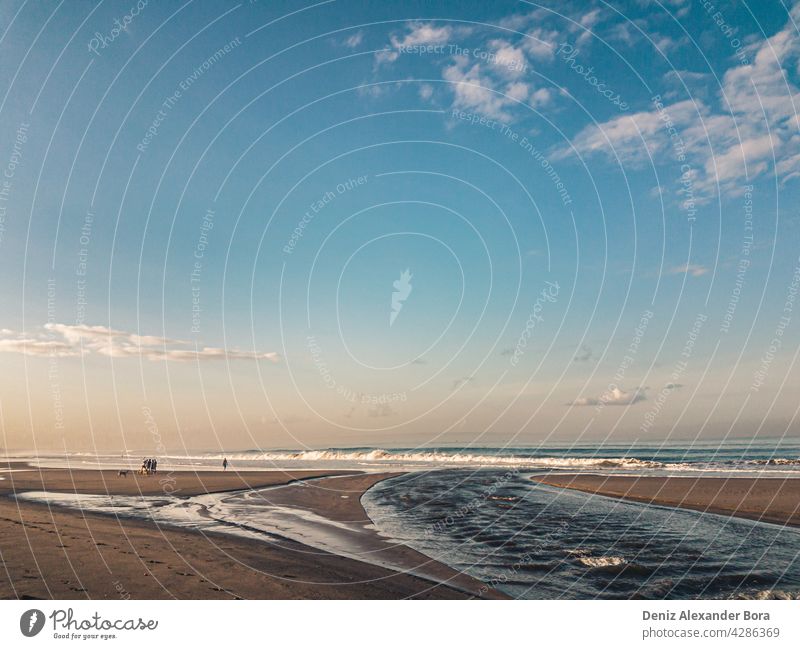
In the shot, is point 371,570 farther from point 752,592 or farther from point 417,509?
point 417,509

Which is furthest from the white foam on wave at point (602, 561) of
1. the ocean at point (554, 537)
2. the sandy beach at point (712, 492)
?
the sandy beach at point (712, 492)

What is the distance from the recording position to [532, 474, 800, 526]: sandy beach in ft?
76.2

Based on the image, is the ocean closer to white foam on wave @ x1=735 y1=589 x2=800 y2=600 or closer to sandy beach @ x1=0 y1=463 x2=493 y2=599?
white foam on wave @ x1=735 y1=589 x2=800 y2=600

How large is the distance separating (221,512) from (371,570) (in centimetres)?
1381

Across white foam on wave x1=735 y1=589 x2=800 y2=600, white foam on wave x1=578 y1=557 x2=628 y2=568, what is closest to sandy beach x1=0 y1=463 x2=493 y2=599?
white foam on wave x1=578 y1=557 x2=628 y2=568

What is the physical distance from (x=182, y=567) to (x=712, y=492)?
31.7m

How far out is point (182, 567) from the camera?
12.1 metres

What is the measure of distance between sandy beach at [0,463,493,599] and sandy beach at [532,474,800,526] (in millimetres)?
18809

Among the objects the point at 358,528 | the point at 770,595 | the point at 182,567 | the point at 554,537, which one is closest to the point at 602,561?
the point at 554,537

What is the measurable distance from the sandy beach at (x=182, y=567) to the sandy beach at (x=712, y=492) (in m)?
18.8

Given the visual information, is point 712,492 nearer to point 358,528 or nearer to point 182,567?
point 358,528

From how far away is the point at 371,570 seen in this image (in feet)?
40.9
